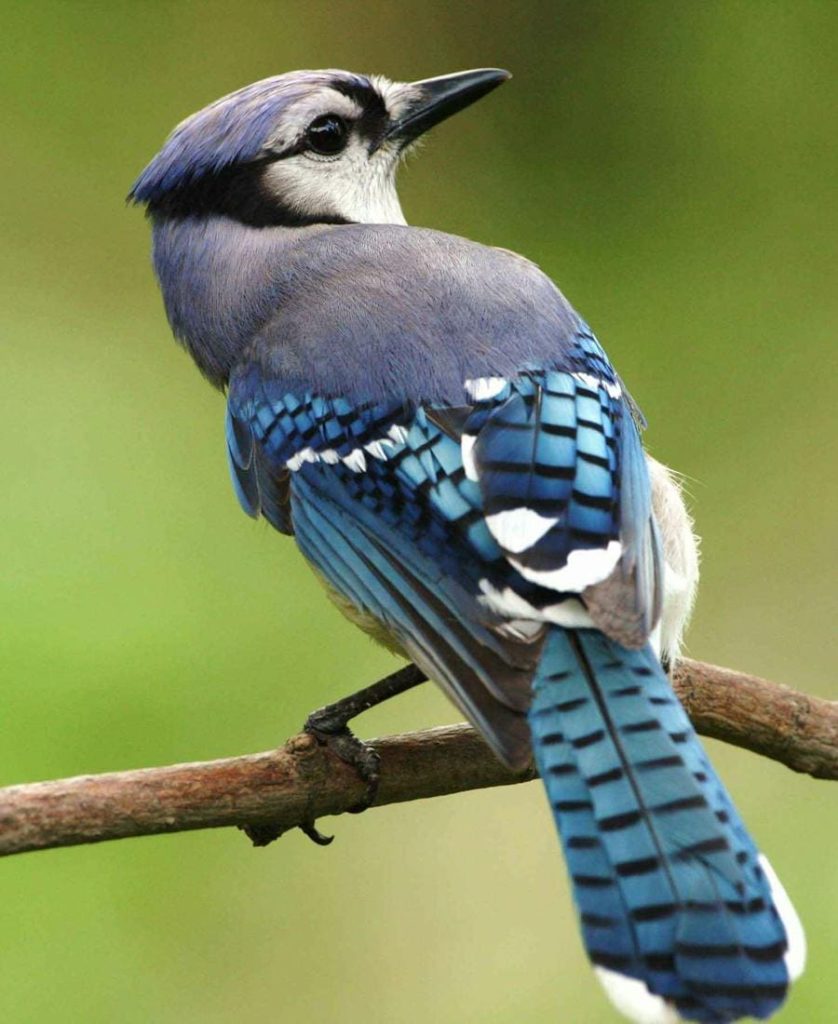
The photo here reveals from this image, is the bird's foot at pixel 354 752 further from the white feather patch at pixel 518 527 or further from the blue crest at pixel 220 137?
the blue crest at pixel 220 137

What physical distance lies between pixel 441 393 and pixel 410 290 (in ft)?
0.89

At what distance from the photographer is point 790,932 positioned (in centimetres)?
177

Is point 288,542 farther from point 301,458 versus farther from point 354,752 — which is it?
point 354,752

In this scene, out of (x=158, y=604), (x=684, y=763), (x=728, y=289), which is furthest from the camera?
(x=728, y=289)

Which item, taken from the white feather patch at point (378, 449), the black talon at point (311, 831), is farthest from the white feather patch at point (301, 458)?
the black talon at point (311, 831)

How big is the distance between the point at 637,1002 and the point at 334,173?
156 centimetres

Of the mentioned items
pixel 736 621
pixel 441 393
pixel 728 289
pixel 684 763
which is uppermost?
pixel 441 393

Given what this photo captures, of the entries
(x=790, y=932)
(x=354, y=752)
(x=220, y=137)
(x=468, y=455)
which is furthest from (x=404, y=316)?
(x=790, y=932)

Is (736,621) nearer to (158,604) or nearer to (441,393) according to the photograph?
(158,604)

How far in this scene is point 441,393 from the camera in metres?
2.30

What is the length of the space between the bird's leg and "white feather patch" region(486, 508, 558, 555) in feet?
0.84

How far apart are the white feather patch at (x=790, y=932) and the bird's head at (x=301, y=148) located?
1407mm

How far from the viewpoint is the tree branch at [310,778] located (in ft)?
6.67

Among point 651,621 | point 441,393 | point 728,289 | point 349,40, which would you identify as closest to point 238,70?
point 349,40
